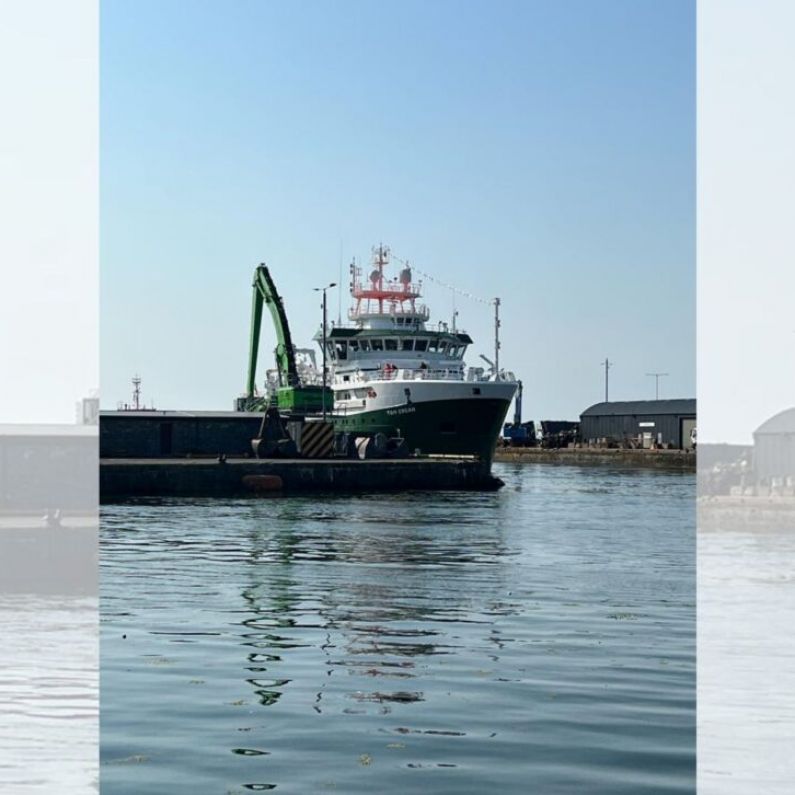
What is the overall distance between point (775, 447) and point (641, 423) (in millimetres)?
39485

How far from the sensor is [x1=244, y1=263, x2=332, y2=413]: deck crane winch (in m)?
56.8

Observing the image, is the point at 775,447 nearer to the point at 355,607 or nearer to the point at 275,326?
the point at 275,326

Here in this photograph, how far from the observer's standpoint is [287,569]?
757 inches

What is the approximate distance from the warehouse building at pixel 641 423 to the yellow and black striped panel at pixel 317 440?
38.8 m

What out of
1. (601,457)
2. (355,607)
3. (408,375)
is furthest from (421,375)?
(355,607)

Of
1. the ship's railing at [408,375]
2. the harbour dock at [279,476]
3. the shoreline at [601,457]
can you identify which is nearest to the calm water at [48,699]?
the harbour dock at [279,476]

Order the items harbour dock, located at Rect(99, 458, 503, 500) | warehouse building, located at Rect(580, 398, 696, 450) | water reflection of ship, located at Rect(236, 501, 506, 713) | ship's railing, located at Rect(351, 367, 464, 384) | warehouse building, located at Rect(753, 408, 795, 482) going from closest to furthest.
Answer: water reflection of ship, located at Rect(236, 501, 506, 713)
harbour dock, located at Rect(99, 458, 503, 500)
warehouse building, located at Rect(753, 408, 795, 482)
ship's railing, located at Rect(351, 367, 464, 384)
warehouse building, located at Rect(580, 398, 696, 450)

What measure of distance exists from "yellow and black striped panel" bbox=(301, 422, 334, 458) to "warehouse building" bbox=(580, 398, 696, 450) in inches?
1526

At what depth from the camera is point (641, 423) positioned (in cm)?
8344

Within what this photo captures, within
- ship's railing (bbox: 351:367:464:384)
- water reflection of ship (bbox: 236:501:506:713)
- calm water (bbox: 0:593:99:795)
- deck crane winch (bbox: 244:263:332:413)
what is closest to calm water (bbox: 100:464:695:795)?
water reflection of ship (bbox: 236:501:506:713)

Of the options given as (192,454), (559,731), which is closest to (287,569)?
(559,731)

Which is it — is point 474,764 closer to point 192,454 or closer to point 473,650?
point 473,650

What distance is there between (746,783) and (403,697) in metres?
2.70

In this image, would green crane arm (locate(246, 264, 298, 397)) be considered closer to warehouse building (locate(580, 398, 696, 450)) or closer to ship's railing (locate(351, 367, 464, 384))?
ship's railing (locate(351, 367, 464, 384))
